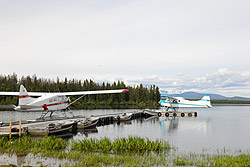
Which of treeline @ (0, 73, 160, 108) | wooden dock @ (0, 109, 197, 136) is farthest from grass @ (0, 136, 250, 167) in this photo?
treeline @ (0, 73, 160, 108)

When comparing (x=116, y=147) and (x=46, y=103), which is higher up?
(x=46, y=103)

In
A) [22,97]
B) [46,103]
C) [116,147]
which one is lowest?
[116,147]

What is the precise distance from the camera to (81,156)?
12125mm

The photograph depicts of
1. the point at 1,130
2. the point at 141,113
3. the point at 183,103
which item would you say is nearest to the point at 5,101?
the point at 141,113

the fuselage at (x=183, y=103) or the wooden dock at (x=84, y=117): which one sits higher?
the fuselage at (x=183, y=103)

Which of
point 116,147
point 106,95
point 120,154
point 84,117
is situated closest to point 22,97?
point 84,117

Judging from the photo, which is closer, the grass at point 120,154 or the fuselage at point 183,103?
the grass at point 120,154

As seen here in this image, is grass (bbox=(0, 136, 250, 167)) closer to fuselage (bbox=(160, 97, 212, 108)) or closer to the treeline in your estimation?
fuselage (bbox=(160, 97, 212, 108))

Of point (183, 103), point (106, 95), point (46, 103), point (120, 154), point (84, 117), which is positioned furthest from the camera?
point (106, 95)

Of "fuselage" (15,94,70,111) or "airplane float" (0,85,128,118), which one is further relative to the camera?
"fuselage" (15,94,70,111)

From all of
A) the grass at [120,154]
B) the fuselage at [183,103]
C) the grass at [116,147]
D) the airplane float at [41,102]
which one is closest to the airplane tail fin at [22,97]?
the airplane float at [41,102]

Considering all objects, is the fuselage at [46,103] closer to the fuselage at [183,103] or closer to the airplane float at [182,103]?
the airplane float at [182,103]

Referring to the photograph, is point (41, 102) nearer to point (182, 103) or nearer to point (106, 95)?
point (182, 103)

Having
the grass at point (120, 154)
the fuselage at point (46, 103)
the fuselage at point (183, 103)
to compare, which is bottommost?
the grass at point (120, 154)
